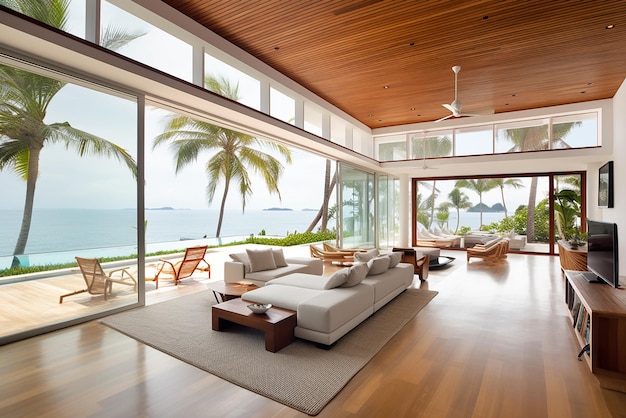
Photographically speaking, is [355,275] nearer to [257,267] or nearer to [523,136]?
[257,267]

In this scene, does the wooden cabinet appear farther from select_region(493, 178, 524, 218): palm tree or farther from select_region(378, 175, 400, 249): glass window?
select_region(493, 178, 524, 218): palm tree

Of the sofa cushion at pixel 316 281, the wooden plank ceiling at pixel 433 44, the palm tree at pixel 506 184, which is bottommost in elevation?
the sofa cushion at pixel 316 281

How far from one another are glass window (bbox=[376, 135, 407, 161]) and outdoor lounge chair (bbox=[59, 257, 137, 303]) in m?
8.85

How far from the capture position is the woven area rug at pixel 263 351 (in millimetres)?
2713

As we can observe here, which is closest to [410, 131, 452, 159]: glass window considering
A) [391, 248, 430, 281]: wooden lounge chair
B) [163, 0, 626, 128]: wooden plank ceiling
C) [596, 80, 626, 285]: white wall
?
[163, 0, 626, 128]: wooden plank ceiling

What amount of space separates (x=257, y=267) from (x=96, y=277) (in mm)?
2389

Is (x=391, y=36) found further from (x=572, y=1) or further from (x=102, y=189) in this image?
(x=102, y=189)

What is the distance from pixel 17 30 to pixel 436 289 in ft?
21.8

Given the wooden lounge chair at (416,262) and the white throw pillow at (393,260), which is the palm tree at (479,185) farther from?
the white throw pillow at (393,260)

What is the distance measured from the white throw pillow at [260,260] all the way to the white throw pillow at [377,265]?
6.33 ft

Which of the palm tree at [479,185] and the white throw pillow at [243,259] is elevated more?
the palm tree at [479,185]

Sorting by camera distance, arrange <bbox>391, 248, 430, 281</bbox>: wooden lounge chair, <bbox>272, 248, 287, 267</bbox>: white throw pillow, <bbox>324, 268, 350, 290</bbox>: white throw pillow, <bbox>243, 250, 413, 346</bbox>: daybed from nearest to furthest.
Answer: <bbox>243, 250, 413, 346</bbox>: daybed < <bbox>324, 268, 350, 290</bbox>: white throw pillow < <bbox>272, 248, 287, 267</bbox>: white throw pillow < <bbox>391, 248, 430, 281</bbox>: wooden lounge chair

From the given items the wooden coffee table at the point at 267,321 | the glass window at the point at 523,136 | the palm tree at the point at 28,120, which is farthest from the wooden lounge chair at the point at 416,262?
the palm tree at the point at 28,120

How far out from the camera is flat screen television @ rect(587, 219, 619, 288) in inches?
132
